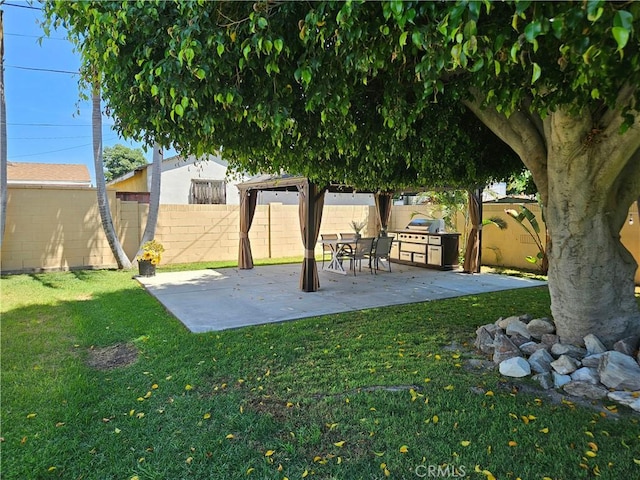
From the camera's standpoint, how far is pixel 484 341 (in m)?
4.61

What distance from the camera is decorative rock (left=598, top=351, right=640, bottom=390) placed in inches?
136

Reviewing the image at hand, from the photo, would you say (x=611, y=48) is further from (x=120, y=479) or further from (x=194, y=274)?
(x=194, y=274)

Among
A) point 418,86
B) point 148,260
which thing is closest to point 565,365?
point 418,86

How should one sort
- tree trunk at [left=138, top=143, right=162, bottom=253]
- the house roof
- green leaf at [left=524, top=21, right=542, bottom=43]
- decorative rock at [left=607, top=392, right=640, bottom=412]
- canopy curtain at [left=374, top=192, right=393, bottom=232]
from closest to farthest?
1. green leaf at [left=524, top=21, right=542, bottom=43]
2. decorative rock at [left=607, top=392, right=640, bottom=412]
3. tree trunk at [left=138, top=143, right=162, bottom=253]
4. canopy curtain at [left=374, top=192, right=393, bottom=232]
5. the house roof

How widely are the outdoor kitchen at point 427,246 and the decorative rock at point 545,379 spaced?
303 inches

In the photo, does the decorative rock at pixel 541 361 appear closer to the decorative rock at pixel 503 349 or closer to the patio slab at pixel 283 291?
the decorative rock at pixel 503 349

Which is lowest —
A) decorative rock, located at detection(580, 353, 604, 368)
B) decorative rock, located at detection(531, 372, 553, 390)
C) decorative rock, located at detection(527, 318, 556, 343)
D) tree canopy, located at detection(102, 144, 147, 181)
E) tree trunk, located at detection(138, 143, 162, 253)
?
decorative rock, located at detection(531, 372, 553, 390)

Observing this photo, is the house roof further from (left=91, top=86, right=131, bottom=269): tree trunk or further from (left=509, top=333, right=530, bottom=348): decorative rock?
(left=509, top=333, right=530, bottom=348): decorative rock

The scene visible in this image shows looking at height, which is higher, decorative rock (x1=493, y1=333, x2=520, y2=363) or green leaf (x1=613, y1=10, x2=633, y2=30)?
green leaf (x1=613, y1=10, x2=633, y2=30)

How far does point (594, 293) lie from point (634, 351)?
0.61 metres

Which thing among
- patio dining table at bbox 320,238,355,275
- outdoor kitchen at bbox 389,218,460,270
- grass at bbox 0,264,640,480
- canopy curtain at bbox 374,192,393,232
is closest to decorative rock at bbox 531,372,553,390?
grass at bbox 0,264,640,480

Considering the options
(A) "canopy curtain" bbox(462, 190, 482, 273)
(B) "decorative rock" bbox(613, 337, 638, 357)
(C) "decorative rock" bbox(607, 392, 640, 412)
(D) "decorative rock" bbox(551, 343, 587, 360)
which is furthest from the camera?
(A) "canopy curtain" bbox(462, 190, 482, 273)

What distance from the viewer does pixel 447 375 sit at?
3.89 meters

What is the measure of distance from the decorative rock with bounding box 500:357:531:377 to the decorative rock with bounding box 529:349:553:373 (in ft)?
0.26
